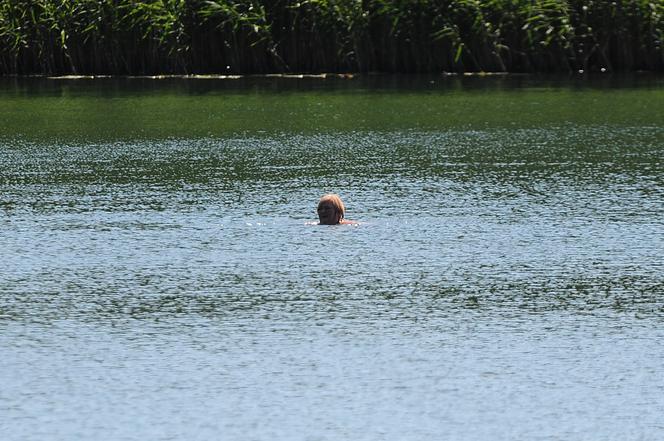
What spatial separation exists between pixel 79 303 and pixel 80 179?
6330mm

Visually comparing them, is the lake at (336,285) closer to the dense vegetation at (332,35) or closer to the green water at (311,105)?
the green water at (311,105)

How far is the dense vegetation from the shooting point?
3106 centimetres

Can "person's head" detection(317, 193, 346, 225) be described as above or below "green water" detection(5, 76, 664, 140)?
above

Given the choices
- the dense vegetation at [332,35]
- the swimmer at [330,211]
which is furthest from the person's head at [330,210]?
the dense vegetation at [332,35]

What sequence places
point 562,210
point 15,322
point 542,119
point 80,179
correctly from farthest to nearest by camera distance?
point 542,119 < point 80,179 < point 562,210 < point 15,322

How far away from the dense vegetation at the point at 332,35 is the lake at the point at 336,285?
10.0 metres

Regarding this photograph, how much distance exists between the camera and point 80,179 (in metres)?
16.5

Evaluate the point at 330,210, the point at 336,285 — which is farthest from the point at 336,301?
the point at 330,210

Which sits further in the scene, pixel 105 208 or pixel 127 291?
pixel 105 208

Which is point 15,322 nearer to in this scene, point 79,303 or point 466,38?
point 79,303

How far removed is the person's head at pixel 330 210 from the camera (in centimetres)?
1276

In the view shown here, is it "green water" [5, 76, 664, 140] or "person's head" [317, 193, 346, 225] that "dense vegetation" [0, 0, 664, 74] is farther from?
"person's head" [317, 193, 346, 225]

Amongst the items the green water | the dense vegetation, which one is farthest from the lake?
the dense vegetation

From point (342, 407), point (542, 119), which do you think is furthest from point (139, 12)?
point (342, 407)
